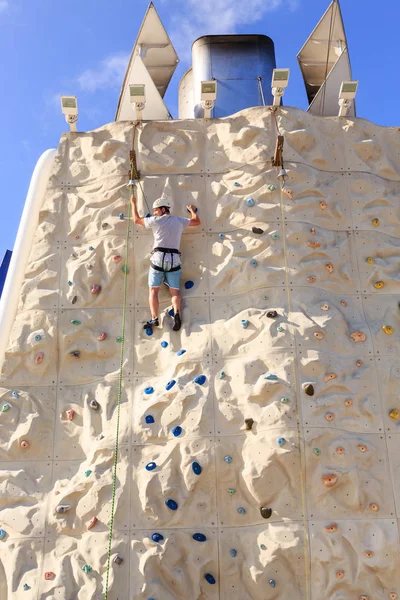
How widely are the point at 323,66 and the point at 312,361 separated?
599 centimetres

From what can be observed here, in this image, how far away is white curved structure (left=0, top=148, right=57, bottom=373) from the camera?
815cm

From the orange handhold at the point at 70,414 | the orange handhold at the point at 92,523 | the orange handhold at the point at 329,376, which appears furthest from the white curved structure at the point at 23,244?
the orange handhold at the point at 329,376

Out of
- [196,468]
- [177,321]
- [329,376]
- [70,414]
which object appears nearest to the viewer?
[196,468]

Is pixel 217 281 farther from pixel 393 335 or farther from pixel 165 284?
pixel 393 335

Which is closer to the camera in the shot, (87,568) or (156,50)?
(87,568)

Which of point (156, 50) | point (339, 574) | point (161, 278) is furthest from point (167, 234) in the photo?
point (156, 50)

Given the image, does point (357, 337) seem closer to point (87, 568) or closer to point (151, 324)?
point (151, 324)

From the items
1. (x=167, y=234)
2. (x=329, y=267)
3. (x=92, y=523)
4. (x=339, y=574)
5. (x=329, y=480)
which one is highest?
(x=167, y=234)

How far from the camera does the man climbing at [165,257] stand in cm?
795

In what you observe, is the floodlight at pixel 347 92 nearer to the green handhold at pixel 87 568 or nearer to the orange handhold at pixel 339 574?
the orange handhold at pixel 339 574

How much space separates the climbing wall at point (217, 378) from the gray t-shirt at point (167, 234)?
1.09 feet

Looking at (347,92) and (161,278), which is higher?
(347,92)

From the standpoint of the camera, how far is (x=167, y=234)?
8.06 meters

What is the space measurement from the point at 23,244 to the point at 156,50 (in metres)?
4.39
